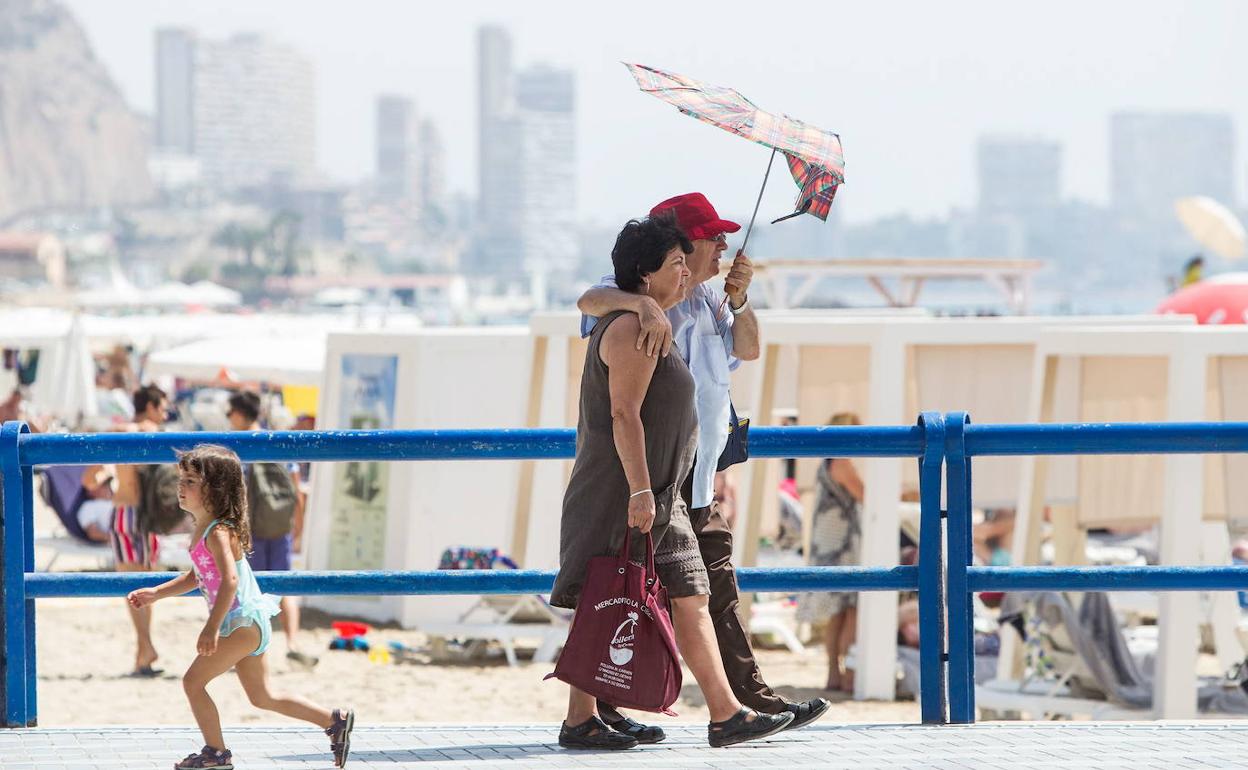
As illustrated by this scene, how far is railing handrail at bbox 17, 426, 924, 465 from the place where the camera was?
396 cm

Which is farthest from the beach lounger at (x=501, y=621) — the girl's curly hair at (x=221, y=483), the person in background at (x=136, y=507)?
the girl's curly hair at (x=221, y=483)

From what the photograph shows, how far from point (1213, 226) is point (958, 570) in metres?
16.7

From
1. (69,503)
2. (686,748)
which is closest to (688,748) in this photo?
(686,748)

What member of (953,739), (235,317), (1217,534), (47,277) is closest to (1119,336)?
(1217,534)

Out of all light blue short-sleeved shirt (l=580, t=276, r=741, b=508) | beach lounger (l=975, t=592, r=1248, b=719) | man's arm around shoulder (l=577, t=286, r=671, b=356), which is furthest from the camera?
beach lounger (l=975, t=592, r=1248, b=719)

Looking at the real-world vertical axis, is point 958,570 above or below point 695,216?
below

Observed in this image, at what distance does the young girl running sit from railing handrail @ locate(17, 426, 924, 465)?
12.4 inches

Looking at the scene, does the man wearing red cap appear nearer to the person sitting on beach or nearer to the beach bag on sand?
the person sitting on beach

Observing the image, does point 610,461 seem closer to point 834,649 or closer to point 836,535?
point 836,535

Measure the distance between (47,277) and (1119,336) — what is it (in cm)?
17793

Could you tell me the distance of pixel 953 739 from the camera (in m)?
3.92

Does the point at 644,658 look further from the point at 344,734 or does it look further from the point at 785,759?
the point at 344,734

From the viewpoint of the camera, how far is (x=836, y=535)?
28.6 feet

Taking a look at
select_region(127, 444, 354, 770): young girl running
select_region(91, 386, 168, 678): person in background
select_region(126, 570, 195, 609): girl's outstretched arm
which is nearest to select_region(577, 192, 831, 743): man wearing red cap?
select_region(127, 444, 354, 770): young girl running
